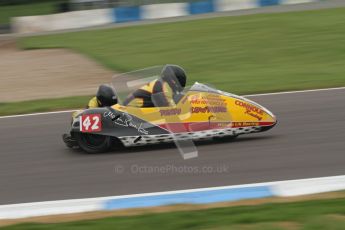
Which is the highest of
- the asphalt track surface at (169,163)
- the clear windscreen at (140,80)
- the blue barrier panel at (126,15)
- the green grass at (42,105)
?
the clear windscreen at (140,80)

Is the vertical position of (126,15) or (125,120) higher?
(125,120)

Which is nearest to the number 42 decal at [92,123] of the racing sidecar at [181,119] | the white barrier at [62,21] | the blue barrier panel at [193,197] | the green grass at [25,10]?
the racing sidecar at [181,119]

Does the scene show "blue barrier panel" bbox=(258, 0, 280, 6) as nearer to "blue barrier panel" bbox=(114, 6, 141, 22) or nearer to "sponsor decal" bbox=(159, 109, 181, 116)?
"blue barrier panel" bbox=(114, 6, 141, 22)

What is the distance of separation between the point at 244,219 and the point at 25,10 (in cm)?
2482

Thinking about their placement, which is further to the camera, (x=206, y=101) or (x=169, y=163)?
(x=206, y=101)

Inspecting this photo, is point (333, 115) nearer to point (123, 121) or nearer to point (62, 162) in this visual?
point (123, 121)

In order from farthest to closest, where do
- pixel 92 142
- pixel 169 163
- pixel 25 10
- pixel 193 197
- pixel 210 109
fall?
pixel 25 10
pixel 92 142
pixel 210 109
pixel 169 163
pixel 193 197

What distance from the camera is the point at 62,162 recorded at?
8.42 meters

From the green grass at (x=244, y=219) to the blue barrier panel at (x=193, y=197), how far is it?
492mm

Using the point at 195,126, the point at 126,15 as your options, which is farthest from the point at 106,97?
the point at 126,15

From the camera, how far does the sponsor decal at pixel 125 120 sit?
8.44 metres

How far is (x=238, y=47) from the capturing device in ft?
57.3

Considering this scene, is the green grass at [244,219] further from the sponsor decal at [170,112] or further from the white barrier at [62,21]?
the white barrier at [62,21]

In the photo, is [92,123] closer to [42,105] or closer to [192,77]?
[42,105]
